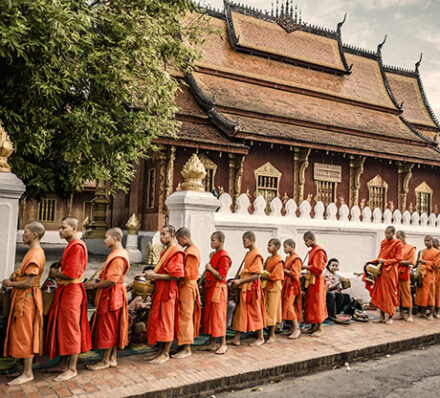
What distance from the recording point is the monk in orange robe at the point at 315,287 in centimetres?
574

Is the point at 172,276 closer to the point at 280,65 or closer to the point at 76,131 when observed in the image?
the point at 76,131

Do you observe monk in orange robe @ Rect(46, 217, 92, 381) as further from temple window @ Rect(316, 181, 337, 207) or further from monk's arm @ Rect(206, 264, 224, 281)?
temple window @ Rect(316, 181, 337, 207)

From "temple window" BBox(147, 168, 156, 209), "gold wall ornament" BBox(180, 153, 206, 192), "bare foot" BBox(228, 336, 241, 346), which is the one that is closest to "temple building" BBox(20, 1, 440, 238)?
"temple window" BBox(147, 168, 156, 209)

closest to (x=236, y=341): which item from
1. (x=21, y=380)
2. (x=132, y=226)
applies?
(x=21, y=380)

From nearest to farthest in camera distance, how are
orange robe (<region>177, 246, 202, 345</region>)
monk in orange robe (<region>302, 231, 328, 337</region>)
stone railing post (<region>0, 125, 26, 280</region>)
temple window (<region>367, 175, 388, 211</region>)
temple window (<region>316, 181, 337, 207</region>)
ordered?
orange robe (<region>177, 246, 202, 345</region>), stone railing post (<region>0, 125, 26, 280</region>), monk in orange robe (<region>302, 231, 328, 337</region>), temple window (<region>316, 181, 337, 207</region>), temple window (<region>367, 175, 388, 211</region>)

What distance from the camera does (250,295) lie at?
200 inches

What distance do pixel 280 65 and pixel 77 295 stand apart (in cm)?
1626

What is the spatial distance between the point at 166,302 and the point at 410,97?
→ 2212cm

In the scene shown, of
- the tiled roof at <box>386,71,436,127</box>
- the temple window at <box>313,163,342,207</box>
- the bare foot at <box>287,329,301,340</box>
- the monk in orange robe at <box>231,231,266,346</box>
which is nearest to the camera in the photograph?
the monk in orange robe at <box>231,231,266,346</box>

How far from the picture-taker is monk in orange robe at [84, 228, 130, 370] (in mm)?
4059

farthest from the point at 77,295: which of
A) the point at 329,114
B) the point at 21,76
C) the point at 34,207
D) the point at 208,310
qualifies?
the point at 34,207

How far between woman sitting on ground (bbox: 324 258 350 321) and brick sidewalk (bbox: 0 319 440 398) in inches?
26.7

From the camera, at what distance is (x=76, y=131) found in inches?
299

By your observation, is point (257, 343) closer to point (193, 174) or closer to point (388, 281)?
point (193, 174)
